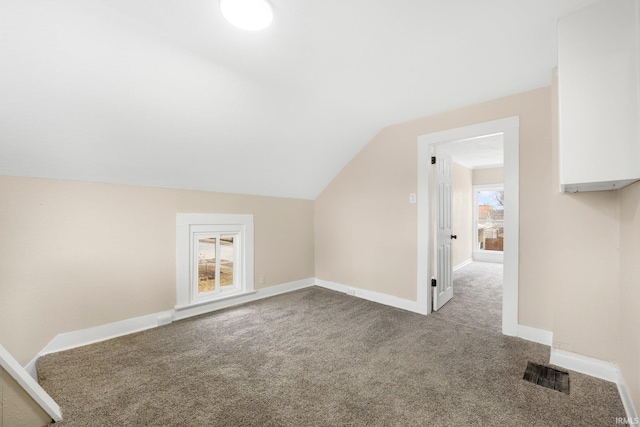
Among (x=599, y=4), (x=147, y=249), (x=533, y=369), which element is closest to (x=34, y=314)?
(x=147, y=249)

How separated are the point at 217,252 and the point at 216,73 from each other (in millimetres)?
2103

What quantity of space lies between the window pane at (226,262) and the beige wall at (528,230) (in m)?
1.46

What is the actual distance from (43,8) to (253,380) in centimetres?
248

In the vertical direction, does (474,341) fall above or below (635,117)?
below

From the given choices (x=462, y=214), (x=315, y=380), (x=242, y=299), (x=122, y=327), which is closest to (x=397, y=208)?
(x=315, y=380)

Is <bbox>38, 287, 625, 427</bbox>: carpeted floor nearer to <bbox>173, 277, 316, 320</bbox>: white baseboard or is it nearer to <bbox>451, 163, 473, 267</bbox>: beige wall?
<bbox>173, 277, 316, 320</bbox>: white baseboard

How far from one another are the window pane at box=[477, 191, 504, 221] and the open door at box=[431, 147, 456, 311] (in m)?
4.27

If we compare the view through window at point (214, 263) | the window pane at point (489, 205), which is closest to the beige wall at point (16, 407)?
the view through window at point (214, 263)

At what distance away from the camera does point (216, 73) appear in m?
2.04

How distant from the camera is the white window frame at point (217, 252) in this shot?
116 inches

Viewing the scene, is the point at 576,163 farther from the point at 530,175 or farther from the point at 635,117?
the point at 530,175

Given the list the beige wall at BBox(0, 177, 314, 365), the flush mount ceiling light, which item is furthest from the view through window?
the flush mount ceiling light

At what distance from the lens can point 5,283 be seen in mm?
1993

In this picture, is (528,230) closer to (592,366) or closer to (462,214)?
(592,366)
